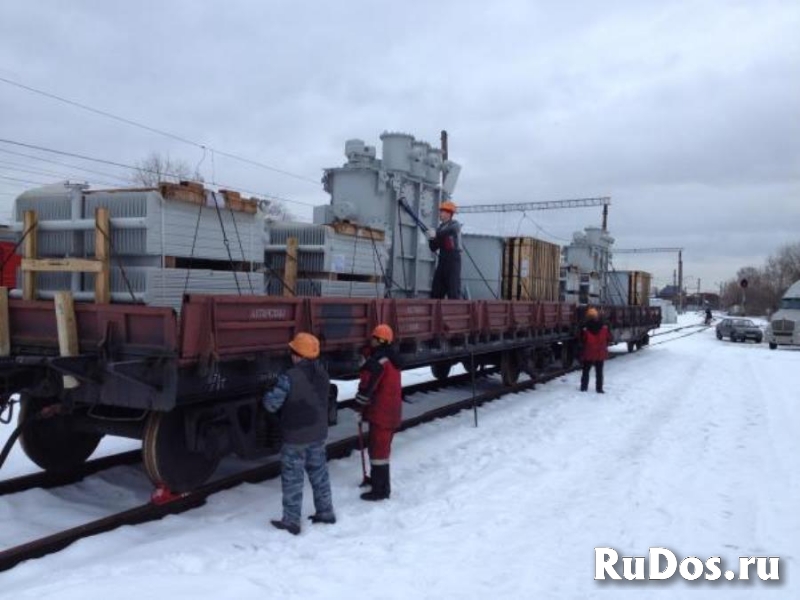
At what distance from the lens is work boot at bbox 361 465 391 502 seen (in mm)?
6066

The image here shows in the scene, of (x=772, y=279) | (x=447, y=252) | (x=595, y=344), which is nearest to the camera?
(x=447, y=252)

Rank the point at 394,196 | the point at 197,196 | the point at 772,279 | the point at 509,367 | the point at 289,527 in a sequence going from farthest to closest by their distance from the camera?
the point at 772,279
the point at 509,367
the point at 394,196
the point at 197,196
the point at 289,527

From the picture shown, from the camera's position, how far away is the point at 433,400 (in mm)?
11734

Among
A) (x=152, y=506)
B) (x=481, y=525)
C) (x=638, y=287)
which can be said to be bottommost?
(x=481, y=525)

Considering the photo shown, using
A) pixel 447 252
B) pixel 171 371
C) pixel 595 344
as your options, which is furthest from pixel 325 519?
pixel 595 344

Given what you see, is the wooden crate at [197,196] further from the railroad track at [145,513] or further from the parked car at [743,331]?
the parked car at [743,331]

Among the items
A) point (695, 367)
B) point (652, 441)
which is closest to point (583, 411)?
point (652, 441)

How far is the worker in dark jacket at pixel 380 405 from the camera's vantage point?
6055 millimetres

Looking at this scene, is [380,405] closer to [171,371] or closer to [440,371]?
[171,371]

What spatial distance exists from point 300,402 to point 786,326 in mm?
30072

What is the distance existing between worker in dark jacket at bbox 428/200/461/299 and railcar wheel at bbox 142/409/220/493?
5160mm

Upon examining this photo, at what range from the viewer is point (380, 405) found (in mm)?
6129

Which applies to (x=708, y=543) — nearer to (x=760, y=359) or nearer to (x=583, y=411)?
(x=583, y=411)

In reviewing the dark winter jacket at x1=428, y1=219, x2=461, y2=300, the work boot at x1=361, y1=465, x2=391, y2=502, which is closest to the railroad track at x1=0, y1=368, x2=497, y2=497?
the work boot at x1=361, y1=465, x2=391, y2=502
